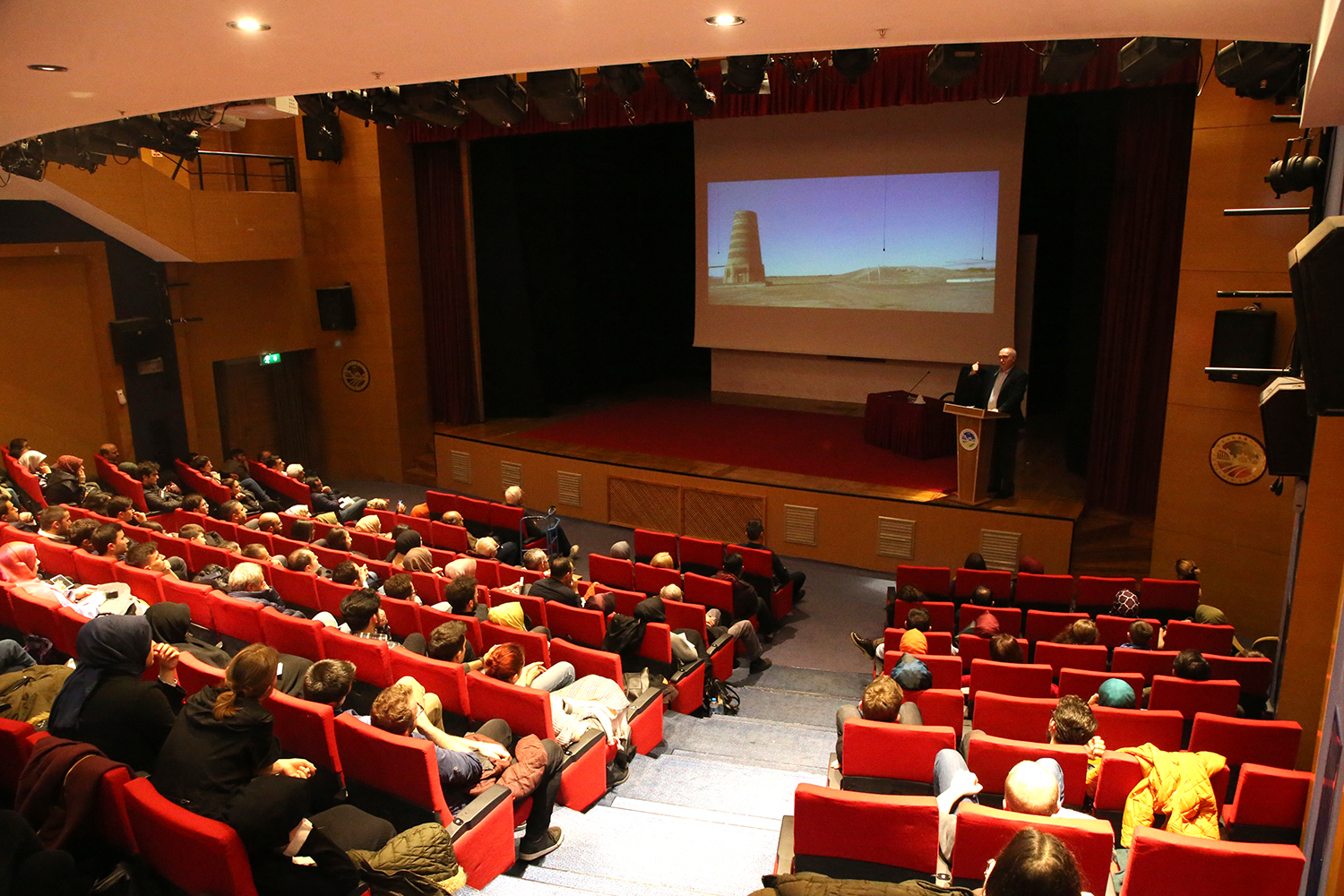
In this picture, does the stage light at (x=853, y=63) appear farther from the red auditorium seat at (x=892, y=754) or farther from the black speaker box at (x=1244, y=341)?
the red auditorium seat at (x=892, y=754)

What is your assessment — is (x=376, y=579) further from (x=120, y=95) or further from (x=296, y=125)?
(x=296, y=125)

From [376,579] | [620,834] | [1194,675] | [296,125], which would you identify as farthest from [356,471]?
[1194,675]

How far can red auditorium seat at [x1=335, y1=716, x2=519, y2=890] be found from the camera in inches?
130

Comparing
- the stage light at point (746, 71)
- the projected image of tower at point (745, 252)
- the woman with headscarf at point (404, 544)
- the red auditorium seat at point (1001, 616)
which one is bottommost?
the red auditorium seat at point (1001, 616)

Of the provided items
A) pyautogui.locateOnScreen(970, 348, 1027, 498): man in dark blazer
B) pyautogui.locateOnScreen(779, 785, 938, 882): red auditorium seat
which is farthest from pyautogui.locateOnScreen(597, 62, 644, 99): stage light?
pyautogui.locateOnScreen(779, 785, 938, 882): red auditorium seat

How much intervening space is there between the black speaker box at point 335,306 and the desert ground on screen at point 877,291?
16.2ft

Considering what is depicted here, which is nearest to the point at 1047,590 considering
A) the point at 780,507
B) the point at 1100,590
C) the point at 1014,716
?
the point at 1100,590

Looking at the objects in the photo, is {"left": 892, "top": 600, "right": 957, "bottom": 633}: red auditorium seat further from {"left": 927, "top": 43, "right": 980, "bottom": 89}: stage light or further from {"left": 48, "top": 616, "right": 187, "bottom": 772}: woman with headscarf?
{"left": 48, "top": 616, "right": 187, "bottom": 772}: woman with headscarf

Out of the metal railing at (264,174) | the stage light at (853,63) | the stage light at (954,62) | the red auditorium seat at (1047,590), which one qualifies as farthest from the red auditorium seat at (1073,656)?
the metal railing at (264,174)

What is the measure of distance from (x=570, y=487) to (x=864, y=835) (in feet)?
26.3

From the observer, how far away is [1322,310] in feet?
8.46

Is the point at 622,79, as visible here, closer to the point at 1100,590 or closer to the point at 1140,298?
the point at 1100,590

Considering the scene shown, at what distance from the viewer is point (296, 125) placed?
39.5 feet

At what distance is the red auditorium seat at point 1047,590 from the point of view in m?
6.77
